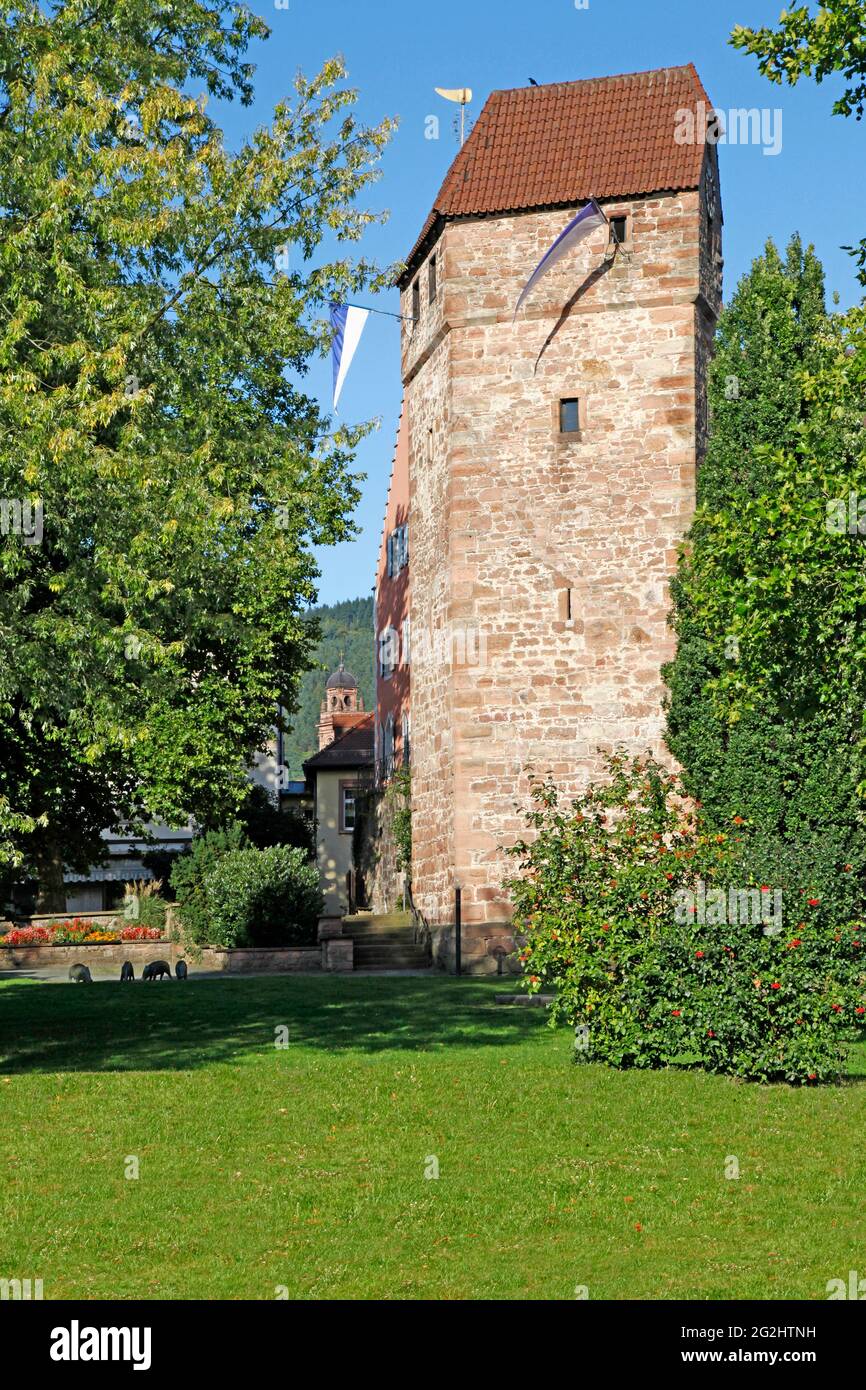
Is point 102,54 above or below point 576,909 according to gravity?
above

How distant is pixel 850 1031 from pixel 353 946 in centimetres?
1649

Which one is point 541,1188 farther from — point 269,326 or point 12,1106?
point 269,326

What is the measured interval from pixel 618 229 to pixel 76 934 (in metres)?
17.5

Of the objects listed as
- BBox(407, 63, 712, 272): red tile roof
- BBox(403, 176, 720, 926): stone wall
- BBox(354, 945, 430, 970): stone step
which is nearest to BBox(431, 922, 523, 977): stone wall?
BBox(403, 176, 720, 926): stone wall

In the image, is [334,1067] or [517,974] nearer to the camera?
[334,1067]

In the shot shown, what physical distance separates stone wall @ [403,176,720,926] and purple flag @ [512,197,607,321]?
18cm

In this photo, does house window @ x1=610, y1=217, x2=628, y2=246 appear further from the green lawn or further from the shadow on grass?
the green lawn

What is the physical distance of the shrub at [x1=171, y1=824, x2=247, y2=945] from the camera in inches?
1225

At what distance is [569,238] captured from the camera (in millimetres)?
28266

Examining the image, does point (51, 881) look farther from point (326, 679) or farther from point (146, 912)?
point (326, 679)

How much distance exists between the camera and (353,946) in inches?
1153

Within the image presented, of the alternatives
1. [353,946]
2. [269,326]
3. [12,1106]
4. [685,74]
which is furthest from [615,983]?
[685,74]

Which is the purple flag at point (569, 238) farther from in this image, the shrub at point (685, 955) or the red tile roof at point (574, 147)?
the shrub at point (685, 955)

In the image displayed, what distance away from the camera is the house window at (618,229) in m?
28.4
